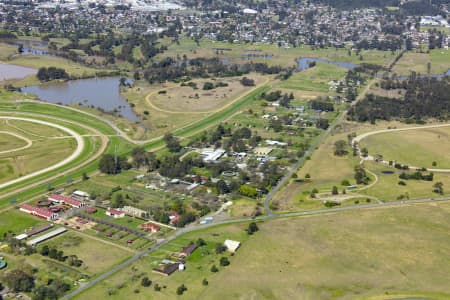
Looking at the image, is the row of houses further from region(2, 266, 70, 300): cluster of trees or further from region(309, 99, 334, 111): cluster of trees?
region(309, 99, 334, 111): cluster of trees

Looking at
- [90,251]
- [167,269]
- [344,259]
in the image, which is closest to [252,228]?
[344,259]

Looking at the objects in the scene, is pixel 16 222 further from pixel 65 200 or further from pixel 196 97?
pixel 196 97

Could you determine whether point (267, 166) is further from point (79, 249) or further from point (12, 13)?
point (12, 13)

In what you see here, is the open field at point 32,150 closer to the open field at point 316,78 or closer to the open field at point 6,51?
the open field at point 316,78

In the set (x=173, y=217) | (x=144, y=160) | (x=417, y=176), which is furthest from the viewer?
(x=144, y=160)

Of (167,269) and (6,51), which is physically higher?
(6,51)

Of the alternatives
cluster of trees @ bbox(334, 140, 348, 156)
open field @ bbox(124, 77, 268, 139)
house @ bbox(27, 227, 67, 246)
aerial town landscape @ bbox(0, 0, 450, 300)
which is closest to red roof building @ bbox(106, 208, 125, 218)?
aerial town landscape @ bbox(0, 0, 450, 300)
